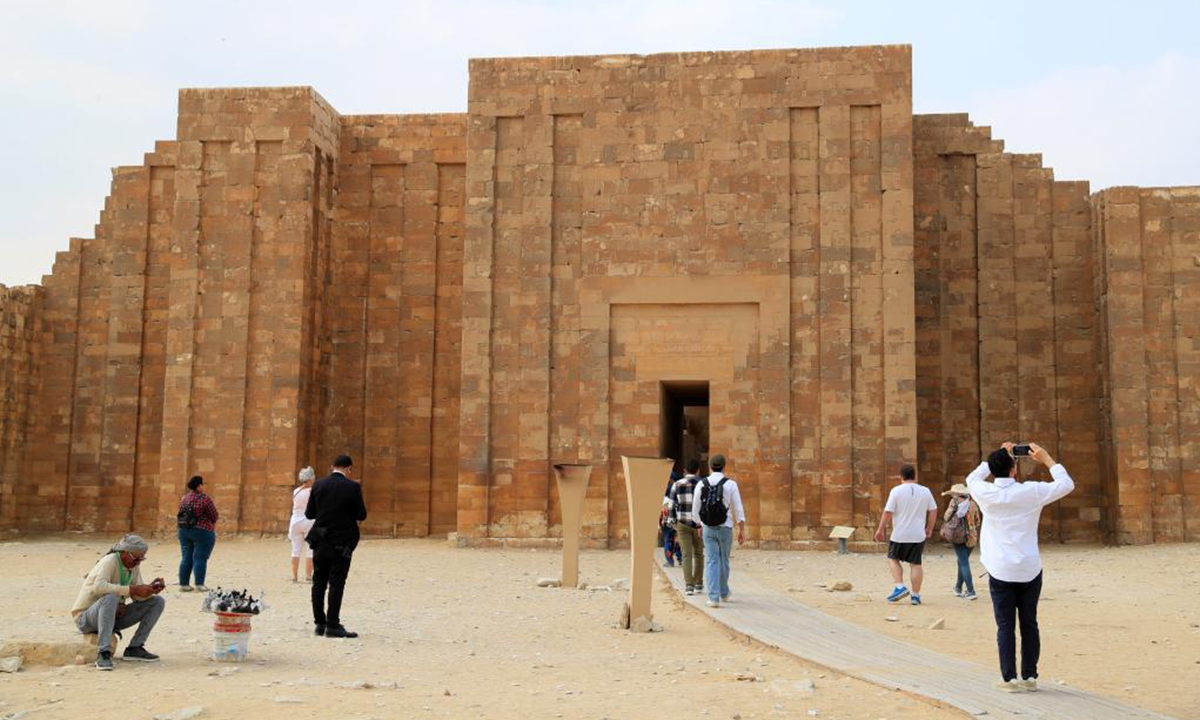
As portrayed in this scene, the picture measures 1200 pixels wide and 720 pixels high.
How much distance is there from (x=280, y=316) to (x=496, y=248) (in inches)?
184

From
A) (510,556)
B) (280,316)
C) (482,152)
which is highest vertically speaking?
(482,152)

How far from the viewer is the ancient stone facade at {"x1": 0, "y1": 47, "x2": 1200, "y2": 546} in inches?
850

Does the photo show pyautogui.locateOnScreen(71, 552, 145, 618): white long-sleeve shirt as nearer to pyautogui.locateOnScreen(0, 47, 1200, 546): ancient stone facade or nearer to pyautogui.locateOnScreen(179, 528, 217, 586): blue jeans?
pyautogui.locateOnScreen(179, 528, 217, 586): blue jeans

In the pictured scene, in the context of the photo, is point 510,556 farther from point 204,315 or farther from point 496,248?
point 204,315

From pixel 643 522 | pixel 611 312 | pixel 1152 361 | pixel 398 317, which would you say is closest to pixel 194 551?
pixel 643 522

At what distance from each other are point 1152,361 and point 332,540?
17.0 metres

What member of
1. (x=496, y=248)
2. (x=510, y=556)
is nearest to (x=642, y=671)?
(x=510, y=556)

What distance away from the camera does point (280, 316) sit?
2364 centimetres

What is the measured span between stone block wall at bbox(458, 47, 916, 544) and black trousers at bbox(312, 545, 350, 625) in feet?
36.1

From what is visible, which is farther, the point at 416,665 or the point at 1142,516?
the point at 1142,516

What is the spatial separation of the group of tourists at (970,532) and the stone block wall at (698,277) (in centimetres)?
514

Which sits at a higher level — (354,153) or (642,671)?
(354,153)

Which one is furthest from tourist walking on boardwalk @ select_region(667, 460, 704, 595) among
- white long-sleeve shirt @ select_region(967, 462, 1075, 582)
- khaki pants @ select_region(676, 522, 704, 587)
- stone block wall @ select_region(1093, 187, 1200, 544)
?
stone block wall @ select_region(1093, 187, 1200, 544)

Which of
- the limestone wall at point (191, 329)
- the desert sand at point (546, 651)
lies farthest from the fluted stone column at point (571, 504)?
the limestone wall at point (191, 329)
